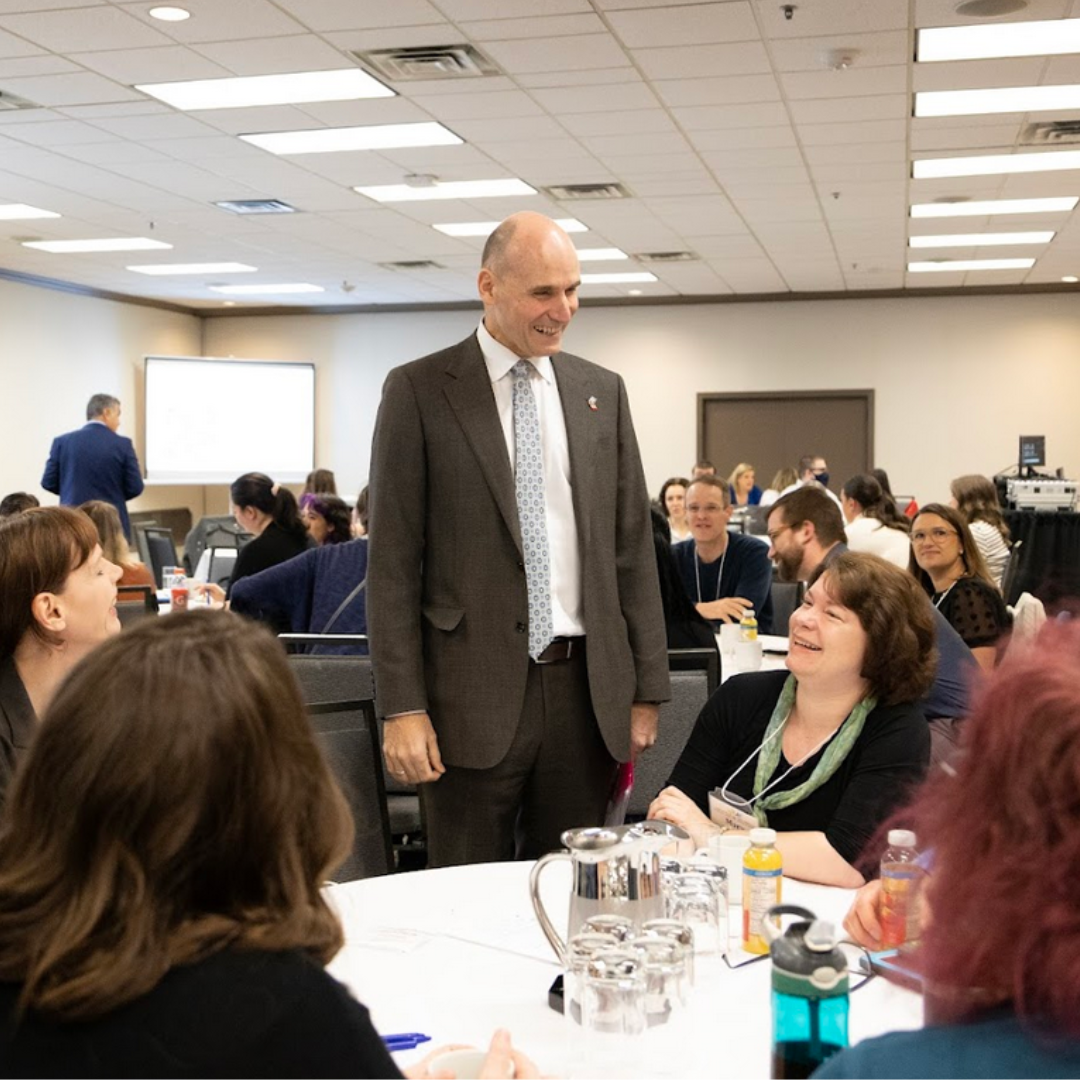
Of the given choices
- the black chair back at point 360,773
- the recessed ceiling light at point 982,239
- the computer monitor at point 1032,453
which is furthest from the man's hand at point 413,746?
the computer monitor at point 1032,453

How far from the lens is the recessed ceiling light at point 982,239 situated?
10500mm

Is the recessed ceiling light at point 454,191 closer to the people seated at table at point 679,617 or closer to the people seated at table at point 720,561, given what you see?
the people seated at table at point 720,561

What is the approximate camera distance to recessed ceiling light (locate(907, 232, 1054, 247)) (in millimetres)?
10500

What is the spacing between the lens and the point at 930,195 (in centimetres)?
884

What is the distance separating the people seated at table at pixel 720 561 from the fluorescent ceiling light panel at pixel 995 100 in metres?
2.31

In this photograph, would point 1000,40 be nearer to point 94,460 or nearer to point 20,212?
point 20,212

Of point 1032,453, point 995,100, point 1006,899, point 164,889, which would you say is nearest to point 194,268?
point 1032,453

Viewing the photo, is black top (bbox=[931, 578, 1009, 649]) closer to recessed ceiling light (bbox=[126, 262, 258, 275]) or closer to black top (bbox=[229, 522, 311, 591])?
black top (bbox=[229, 522, 311, 591])

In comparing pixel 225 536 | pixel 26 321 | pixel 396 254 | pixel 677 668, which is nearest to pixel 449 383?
pixel 677 668

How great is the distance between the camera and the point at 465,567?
2609mm

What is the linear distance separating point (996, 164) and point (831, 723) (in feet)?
20.9

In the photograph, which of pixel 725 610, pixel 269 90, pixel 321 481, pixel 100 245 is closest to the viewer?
pixel 725 610

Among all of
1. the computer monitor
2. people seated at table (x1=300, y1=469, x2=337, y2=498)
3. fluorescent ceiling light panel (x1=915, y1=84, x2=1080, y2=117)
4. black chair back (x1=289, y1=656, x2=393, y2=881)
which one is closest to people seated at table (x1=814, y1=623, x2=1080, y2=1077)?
black chair back (x1=289, y1=656, x2=393, y2=881)

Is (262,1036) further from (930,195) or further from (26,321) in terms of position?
(26,321)
